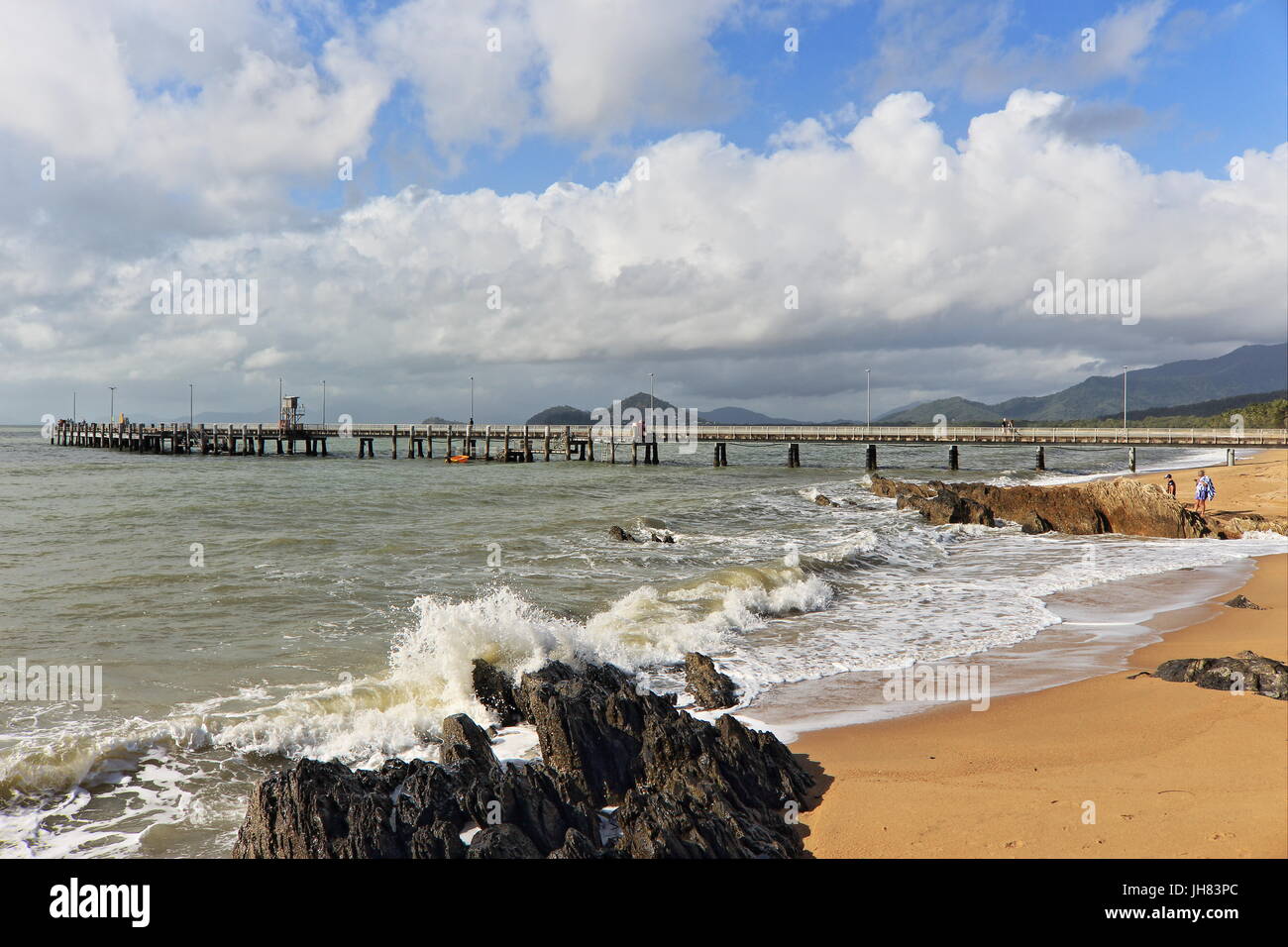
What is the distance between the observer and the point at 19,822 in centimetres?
636

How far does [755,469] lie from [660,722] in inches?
2329

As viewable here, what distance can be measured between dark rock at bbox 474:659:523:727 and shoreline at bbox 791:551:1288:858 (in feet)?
10.4

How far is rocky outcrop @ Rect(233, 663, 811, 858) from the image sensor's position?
499cm

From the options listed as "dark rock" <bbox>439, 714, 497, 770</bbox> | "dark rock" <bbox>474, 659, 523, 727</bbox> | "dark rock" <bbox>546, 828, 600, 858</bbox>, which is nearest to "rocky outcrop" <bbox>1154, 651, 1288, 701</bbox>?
"dark rock" <bbox>546, 828, 600, 858</bbox>

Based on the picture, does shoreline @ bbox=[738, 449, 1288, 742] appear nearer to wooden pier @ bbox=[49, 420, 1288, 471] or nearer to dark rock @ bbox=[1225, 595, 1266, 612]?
dark rock @ bbox=[1225, 595, 1266, 612]

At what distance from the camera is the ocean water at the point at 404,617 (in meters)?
7.53

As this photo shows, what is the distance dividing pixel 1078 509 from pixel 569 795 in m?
24.8

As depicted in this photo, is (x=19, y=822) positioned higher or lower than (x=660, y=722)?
lower

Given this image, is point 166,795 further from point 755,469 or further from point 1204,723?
point 755,469

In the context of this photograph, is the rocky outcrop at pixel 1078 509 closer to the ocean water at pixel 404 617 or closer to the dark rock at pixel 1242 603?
the ocean water at pixel 404 617

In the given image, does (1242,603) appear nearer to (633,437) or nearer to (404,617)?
(404,617)

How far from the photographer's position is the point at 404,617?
13.6m
